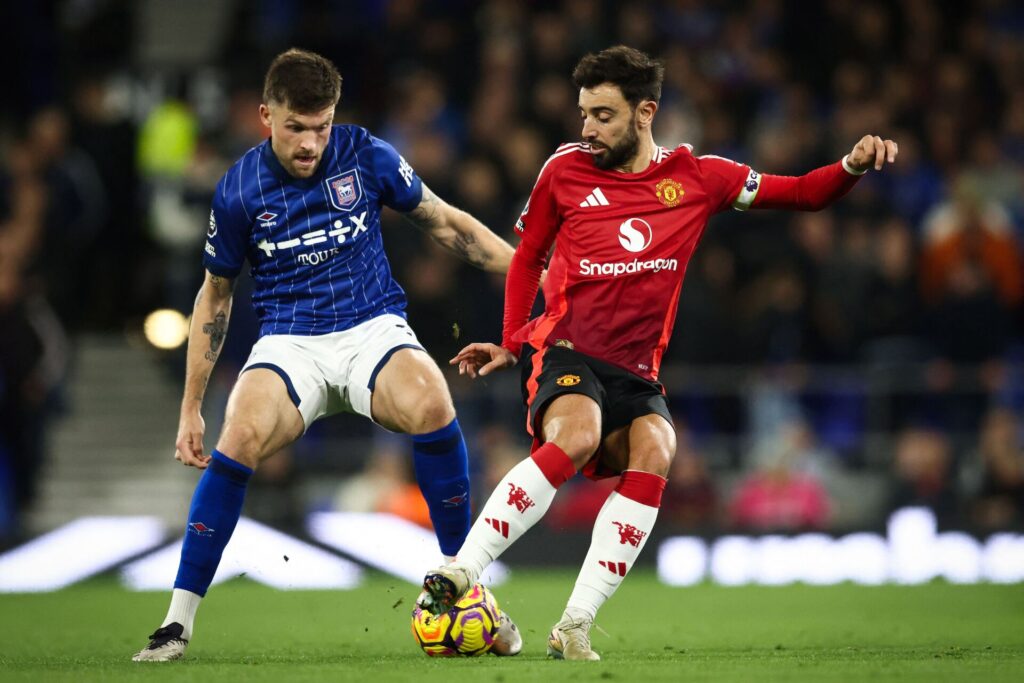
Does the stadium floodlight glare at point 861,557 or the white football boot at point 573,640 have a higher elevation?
the white football boot at point 573,640

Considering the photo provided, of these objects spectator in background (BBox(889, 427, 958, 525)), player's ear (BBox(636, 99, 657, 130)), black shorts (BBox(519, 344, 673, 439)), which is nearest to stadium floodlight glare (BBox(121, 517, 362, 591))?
spectator in background (BBox(889, 427, 958, 525))

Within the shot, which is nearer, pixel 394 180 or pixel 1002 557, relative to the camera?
pixel 394 180

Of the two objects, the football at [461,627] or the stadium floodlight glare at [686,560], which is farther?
the stadium floodlight glare at [686,560]

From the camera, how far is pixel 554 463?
21.1 ft

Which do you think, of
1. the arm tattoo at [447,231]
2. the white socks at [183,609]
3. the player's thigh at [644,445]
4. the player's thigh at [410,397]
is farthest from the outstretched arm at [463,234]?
the white socks at [183,609]

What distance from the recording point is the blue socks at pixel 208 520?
6680mm

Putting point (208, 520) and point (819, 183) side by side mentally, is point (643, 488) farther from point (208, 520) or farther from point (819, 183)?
point (208, 520)

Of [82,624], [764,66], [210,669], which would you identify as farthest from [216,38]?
[210,669]

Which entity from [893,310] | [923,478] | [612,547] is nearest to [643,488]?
[612,547]

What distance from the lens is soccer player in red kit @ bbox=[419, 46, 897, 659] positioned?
21.4ft

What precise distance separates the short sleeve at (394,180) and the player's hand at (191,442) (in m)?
1.30

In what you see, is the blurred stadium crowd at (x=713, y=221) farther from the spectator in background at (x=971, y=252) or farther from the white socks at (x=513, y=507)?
the white socks at (x=513, y=507)

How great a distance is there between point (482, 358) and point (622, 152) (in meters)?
1.04

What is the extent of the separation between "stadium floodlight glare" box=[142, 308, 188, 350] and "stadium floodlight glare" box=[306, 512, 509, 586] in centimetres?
371
